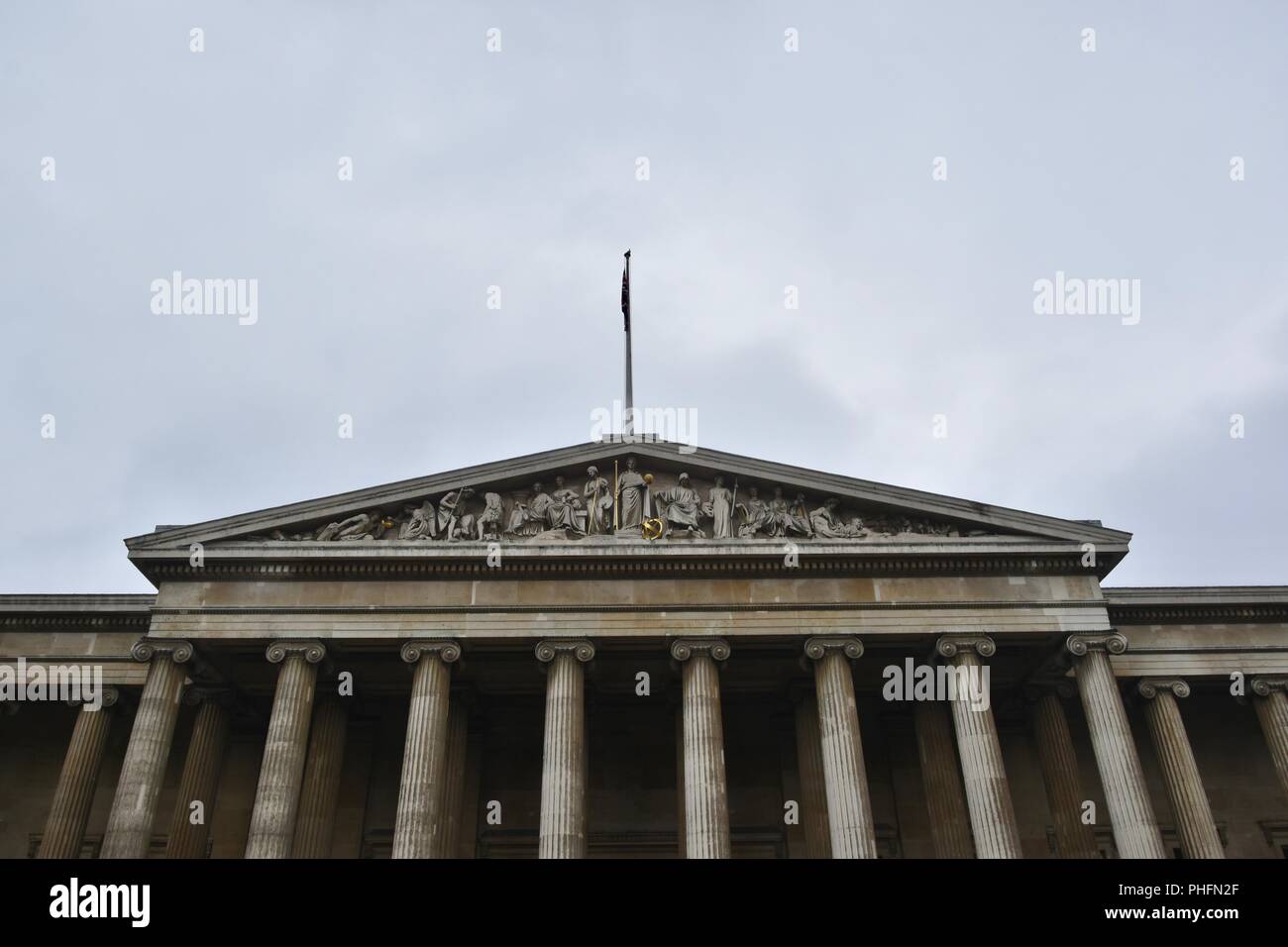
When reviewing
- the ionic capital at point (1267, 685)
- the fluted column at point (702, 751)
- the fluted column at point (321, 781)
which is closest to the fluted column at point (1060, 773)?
the ionic capital at point (1267, 685)

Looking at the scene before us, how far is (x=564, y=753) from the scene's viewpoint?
24531 millimetres

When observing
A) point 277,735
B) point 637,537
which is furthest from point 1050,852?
point 277,735

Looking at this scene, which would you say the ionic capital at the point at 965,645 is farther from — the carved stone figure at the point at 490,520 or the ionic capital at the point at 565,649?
the carved stone figure at the point at 490,520

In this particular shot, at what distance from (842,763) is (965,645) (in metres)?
4.39

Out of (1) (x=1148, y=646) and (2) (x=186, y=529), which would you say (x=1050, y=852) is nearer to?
(1) (x=1148, y=646)

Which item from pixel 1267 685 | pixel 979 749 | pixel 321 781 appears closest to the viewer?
pixel 979 749

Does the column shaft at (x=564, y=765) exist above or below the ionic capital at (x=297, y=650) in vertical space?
below

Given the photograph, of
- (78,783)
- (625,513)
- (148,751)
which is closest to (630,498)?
(625,513)

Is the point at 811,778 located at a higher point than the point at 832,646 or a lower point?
lower

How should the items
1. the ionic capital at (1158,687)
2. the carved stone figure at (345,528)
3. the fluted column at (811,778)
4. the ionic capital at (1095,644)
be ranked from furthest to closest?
1. the ionic capital at (1158,687)
2. the carved stone figure at (345,528)
3. the fluted column at (811,778)
4. the ionic capital at (1095,644)

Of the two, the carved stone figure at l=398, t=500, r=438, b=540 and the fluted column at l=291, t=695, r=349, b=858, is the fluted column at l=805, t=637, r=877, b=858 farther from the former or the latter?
the fluted column at l=291, t=695, r=349, b=858

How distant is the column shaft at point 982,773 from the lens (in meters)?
23.7

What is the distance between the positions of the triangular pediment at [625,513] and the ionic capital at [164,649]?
2216 millimetres

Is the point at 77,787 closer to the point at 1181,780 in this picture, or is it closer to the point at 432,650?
the point at 432,650
